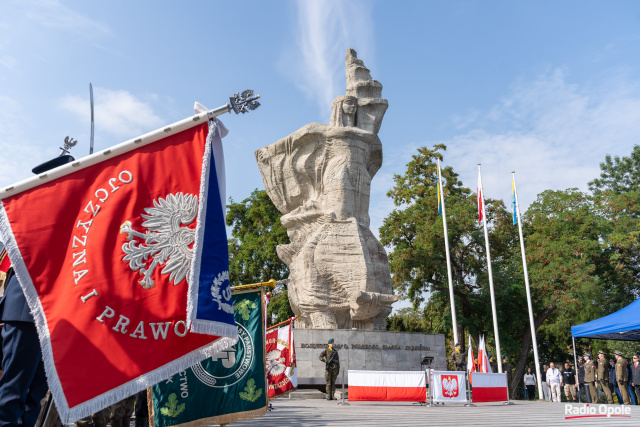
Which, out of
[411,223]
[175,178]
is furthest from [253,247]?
[175,178]

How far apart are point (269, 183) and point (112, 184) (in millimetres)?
15705

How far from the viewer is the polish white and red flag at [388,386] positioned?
1217cm

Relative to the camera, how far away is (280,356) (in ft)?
36.8

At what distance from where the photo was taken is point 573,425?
283 inches

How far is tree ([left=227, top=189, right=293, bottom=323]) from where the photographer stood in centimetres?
3061

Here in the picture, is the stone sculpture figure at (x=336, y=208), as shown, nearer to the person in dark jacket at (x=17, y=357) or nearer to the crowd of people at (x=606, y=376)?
the crowd of people at (x=606, y=376)

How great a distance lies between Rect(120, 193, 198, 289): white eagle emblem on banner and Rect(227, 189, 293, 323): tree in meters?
26.4

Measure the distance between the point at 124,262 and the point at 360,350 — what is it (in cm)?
1292

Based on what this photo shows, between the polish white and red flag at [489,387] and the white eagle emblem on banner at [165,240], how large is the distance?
34.8 ft

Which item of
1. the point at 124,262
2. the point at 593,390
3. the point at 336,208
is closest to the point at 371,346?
the point at 336,208

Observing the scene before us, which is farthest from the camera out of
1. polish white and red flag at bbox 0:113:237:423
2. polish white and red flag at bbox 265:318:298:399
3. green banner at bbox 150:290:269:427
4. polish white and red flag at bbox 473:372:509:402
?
polish white and red flag at bbox 473:372:509:402

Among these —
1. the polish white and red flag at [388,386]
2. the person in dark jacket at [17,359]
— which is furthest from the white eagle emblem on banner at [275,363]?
the person in dark jacket at [17,359]

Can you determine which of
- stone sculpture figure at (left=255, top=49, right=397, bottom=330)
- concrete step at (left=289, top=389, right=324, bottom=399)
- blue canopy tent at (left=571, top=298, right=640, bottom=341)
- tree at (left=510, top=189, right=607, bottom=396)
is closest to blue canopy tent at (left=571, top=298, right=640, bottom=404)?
blue canopy tent at (left=571, top=298, right=640, bottom=341)

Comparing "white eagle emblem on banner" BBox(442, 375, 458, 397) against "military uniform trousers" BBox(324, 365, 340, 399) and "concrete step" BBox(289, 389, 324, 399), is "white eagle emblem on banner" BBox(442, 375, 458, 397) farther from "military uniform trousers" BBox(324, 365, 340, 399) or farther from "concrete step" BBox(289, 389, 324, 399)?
"concrete step" BBox(289, 389, 324, 399)
